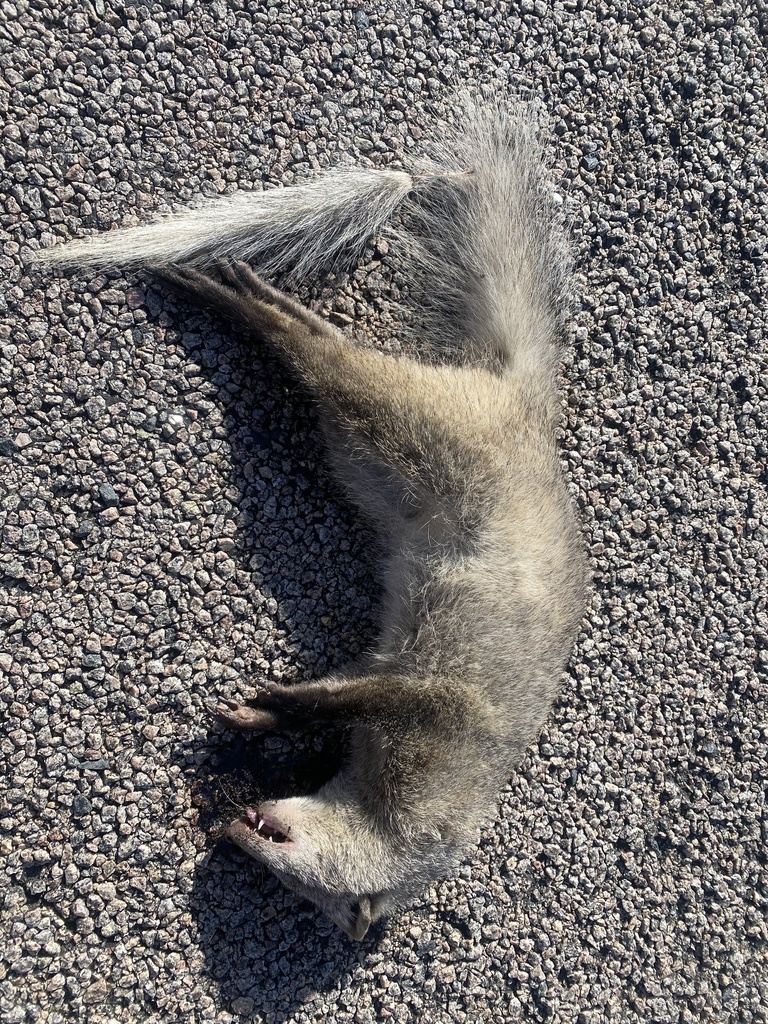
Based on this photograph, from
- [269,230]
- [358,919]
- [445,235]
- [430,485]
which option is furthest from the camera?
[445,235]

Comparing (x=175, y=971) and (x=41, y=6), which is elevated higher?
(x=41, y=6)

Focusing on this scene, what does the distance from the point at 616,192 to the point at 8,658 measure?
4318mm

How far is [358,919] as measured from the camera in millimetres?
3152

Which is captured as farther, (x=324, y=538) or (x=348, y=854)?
(x=324, y=538)

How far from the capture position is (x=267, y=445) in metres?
3.66

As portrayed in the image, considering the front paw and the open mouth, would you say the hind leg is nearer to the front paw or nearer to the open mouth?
the front paw

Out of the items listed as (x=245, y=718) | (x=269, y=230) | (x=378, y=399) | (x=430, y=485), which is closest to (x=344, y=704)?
(x=245, y=718)

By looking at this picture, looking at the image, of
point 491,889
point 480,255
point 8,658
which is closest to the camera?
point 8,658

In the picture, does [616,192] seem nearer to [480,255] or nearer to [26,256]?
[480,255]

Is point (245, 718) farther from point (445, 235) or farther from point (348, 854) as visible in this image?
point (445, 235)

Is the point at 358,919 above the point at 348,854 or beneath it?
beneath

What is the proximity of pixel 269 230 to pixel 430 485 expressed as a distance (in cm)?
162

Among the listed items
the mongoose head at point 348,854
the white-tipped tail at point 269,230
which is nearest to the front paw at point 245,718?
the mongoose head at point 348,854

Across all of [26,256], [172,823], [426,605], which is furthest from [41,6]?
[172,823]
